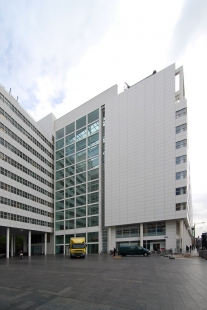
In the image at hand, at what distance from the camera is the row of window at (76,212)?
5975cm

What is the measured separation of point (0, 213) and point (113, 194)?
24.4 meters

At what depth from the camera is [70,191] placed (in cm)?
6600

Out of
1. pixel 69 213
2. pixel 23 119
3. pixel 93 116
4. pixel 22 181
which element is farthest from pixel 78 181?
pixel 23 119

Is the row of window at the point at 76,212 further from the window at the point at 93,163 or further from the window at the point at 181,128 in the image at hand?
the window at the point at 181,128

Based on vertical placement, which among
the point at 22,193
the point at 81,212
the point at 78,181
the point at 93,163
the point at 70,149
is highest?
the point at 70,149

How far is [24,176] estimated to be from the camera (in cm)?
5491

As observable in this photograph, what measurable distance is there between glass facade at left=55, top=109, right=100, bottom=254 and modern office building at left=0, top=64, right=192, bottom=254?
25 cm

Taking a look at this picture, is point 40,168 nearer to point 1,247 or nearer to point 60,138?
point 60,138

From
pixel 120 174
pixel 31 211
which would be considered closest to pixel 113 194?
pixel 120 174

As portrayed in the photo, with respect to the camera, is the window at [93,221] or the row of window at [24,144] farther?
the window at [93,221]

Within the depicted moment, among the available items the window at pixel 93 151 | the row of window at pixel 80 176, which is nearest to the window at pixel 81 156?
the window at pixel 93 151

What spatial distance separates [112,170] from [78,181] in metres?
11.1

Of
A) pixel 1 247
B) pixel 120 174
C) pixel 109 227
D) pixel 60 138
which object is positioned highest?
pixel 60 138

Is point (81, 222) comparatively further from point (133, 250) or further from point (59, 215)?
point (133, 250)
